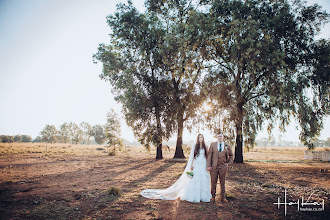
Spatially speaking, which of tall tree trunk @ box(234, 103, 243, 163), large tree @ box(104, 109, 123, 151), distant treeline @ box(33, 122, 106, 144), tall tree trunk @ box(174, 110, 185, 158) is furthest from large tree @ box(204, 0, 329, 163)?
distant treeline @ box(33, 122, 106, 144)

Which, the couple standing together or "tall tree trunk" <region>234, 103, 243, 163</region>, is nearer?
the couple standing together

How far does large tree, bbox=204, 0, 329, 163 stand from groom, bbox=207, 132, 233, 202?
32.8 feet

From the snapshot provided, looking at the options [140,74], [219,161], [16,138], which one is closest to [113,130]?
[140,74]

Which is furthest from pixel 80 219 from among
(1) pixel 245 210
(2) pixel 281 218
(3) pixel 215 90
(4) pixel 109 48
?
(4) pixel 109 48

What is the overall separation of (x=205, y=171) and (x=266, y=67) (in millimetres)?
12305

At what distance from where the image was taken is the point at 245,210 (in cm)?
589

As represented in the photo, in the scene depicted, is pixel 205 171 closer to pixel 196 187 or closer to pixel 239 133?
pixel 196 187

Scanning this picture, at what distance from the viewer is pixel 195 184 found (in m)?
6.95

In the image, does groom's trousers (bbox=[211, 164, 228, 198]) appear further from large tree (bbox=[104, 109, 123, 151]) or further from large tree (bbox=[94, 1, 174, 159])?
large tree (bbox=[104, 109, 123, 151])

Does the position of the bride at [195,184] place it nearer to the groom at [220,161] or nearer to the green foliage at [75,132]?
Answer: the groom at [220,161]

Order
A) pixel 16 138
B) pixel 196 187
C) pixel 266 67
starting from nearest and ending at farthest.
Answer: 1. pixel 196 187
2. pixel 266 67
3. pixel 16 138

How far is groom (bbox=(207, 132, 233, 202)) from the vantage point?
6723 mm

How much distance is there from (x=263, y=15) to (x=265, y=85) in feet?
19.5

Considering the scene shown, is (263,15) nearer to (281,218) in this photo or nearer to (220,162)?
(220,162)
